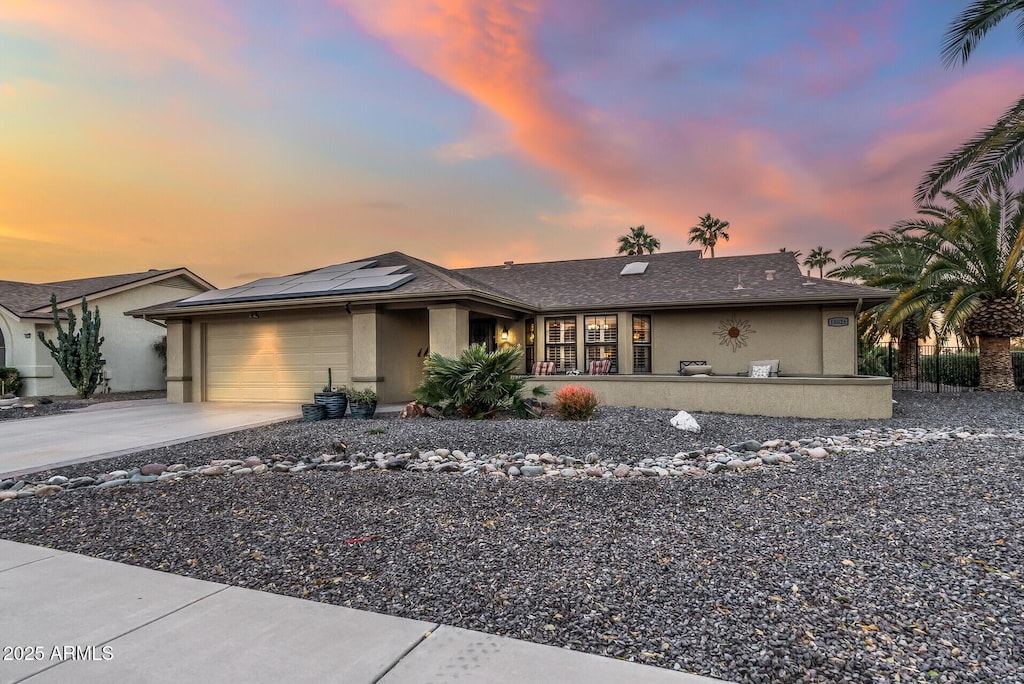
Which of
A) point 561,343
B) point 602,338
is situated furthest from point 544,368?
point 602,338

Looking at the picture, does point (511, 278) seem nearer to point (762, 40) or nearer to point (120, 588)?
point (762, 40)

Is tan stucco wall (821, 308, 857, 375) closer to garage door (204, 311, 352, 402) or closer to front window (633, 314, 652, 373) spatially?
front window (633, 314, 652, 373)

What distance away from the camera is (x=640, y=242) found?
128ft

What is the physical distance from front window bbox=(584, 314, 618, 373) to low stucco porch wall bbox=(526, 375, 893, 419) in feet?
10.4

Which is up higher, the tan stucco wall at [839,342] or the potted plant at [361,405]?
the tan stucco wall at [839,342]

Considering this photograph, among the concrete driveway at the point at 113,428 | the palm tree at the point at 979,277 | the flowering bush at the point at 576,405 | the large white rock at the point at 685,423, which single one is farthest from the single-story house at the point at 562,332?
the large white rock at the point at 685,423

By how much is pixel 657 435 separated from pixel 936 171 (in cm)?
839

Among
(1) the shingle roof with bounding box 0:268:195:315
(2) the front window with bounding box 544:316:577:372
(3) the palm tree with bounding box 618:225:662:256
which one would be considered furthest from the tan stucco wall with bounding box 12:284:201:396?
(3) the palm tree with bounding box 618:225:662:256

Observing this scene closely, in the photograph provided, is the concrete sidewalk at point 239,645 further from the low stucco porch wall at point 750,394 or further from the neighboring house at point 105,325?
the neighboring house at point 105,325

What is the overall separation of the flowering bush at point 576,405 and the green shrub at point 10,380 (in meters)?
17.8

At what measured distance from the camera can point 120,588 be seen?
3.16m

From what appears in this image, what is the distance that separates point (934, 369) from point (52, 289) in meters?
32.4

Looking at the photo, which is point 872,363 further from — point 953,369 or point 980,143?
point 980,143

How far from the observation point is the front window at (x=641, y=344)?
49.4 feet
